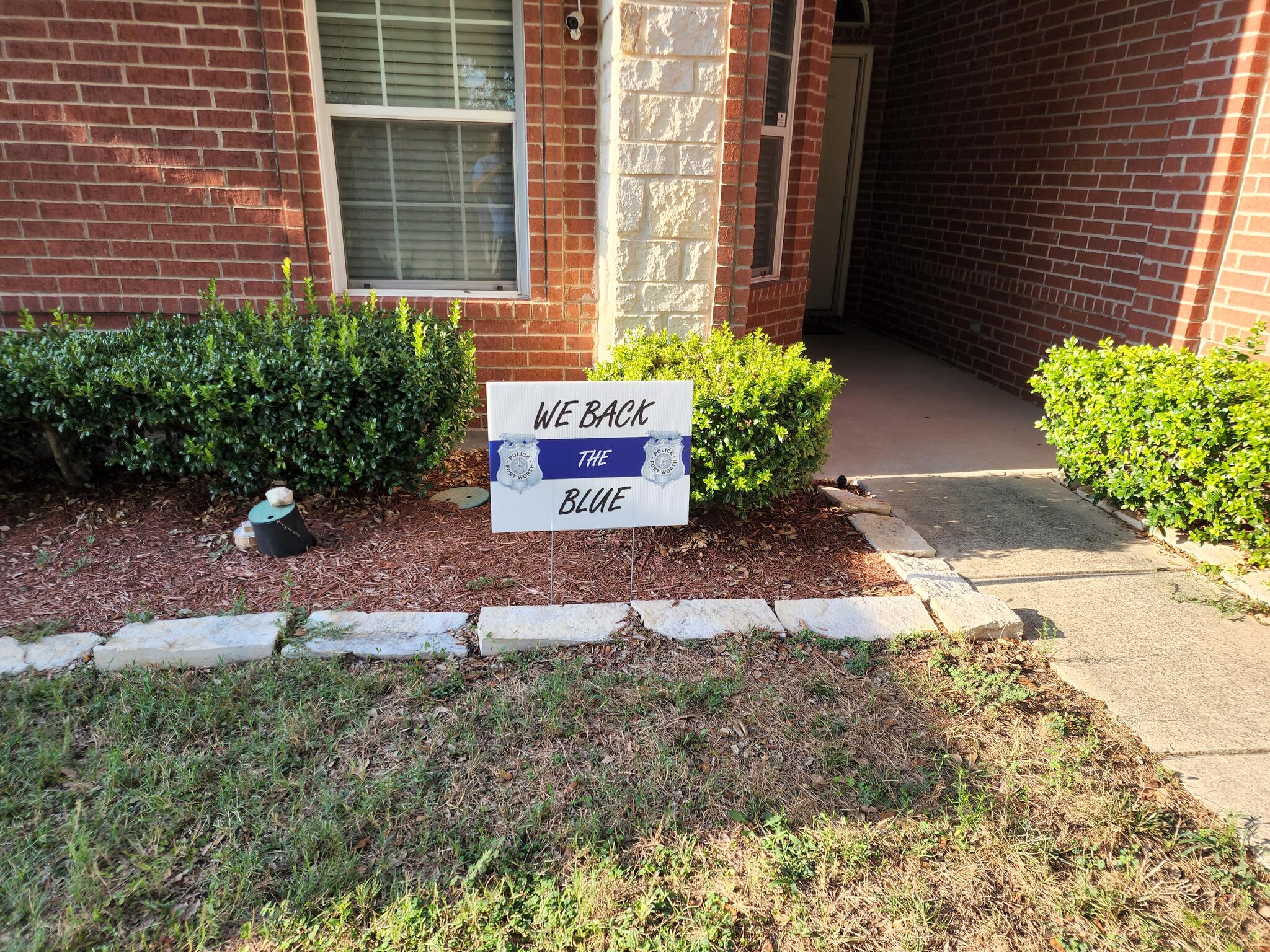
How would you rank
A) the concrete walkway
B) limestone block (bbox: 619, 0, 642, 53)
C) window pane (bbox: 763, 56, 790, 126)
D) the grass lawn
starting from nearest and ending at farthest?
the grass lawn, the concrete walkway, limestone block (bbox: 619, 0, 642, 53), window pane (bbox: 763, 56, 790, 126)

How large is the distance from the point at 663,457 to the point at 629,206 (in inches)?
62.1

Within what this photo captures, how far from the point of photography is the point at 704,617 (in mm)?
3307

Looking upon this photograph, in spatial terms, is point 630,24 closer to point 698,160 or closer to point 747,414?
point 698,160

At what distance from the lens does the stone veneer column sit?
155 inches

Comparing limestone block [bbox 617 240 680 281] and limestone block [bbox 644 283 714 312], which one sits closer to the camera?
limestone block [bbox 617 240 680 281]

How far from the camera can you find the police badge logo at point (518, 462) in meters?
3.12

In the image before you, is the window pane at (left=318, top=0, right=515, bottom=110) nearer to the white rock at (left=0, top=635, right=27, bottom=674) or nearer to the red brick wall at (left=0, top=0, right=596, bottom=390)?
the red brick wall at (left=0, top=0, right=596, bottom=390)

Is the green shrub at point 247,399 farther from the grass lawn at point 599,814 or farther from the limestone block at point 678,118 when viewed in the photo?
the limestone block at point 678,118

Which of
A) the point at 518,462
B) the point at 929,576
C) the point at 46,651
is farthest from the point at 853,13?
the point at 46,651

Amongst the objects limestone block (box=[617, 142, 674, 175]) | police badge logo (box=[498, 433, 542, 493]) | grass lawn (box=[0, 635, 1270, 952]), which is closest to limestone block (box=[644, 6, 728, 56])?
limestone block (box=[617, 142, 674, 175])

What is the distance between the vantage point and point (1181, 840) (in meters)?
2.38

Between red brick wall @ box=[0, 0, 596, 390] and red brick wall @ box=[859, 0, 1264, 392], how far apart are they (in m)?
3.42

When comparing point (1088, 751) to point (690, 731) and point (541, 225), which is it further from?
point (541, 225)

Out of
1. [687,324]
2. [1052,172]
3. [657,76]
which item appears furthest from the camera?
[1052,172]
